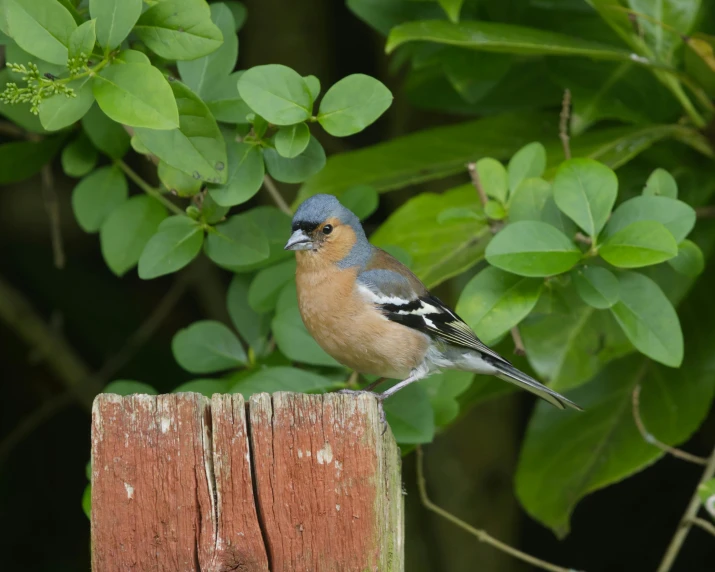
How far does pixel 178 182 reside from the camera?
2.88 meters

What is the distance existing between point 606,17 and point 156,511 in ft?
8.12

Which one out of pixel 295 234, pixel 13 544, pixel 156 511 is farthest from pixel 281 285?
pixel 13 544

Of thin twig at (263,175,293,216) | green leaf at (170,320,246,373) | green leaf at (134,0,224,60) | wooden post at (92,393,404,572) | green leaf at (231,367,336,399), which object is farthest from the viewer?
thin twig at (263,175,293,216)

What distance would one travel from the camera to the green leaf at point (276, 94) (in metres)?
2.58

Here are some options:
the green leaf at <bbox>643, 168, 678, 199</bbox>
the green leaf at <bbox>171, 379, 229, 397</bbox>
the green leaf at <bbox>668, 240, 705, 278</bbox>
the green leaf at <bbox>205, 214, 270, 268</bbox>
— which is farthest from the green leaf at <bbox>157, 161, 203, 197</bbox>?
the green leaf at <bbox>668, 240, 705, 278</bbox>

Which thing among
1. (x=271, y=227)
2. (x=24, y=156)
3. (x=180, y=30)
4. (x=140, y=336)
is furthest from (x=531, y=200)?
(x=140, y=336)

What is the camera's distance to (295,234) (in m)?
3.10

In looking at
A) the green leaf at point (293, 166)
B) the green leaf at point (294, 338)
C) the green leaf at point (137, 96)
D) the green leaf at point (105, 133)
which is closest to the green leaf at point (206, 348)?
the green leaf at point (294, 338)

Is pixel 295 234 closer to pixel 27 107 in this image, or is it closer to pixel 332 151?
pixel 27 107

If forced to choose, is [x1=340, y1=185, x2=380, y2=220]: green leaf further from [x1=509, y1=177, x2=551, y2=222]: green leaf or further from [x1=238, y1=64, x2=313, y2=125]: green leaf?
[x1=238, y1=64, x2=313, y2=125]: green leaf

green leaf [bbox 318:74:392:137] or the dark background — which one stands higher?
green leaf [bbox 318:74:392:137]

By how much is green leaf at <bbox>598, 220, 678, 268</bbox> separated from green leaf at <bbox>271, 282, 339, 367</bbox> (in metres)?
0.99

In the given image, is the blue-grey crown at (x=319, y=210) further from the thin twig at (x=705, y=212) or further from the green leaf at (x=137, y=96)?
the thin twig at (x=705, y=212)

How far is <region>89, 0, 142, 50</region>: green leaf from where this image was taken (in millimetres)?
2420
